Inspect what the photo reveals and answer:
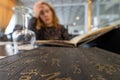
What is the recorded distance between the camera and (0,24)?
5.39 m

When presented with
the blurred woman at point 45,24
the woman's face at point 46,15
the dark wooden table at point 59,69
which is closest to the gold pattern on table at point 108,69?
the dark wooden table at point 59,69

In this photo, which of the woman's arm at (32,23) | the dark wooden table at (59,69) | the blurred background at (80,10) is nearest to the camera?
the dark wooden table at (59,69)

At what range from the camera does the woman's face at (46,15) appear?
5.14 feet

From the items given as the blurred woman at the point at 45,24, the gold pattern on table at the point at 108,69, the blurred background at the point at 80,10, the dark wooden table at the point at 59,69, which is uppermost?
the blurred background at the point at 80,10

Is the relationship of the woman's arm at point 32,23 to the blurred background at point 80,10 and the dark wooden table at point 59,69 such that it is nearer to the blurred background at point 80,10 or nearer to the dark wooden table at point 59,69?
the blurred background at point 80,10

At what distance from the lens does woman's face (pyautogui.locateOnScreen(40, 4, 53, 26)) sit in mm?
1567

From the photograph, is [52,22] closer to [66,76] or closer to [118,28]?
[118,28]

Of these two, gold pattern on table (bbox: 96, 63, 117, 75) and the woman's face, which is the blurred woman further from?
gold pattern on table (bbox: 96, 63, 117, 75)

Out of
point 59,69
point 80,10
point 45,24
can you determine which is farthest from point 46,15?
point 80,10

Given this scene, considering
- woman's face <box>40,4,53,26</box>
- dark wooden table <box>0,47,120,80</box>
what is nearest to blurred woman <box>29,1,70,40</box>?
woman's face <box>40,4,53,26</box>

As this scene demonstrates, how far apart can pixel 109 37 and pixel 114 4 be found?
3157 millimetres

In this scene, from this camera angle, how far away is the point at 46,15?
156 centimetres

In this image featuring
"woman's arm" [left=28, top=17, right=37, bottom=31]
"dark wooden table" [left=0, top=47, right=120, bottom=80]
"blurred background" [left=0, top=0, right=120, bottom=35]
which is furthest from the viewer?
"blurred background" [left=0, top=0, right=120, bottom=35]

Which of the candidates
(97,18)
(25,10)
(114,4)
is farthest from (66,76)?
(97,18)
